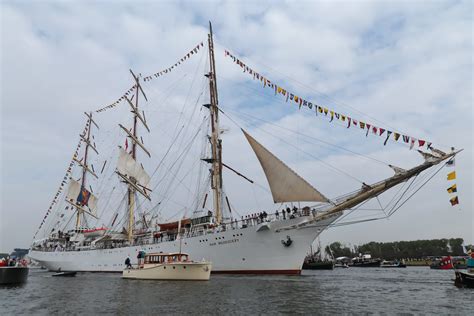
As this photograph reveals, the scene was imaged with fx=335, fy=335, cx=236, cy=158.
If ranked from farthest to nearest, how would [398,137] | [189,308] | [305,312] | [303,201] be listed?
[303,201] < [398,137] < [189,308] < [305,312]

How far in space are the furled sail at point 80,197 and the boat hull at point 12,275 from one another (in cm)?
3282

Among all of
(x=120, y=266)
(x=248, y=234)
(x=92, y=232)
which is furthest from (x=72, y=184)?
(x=248, y=234)

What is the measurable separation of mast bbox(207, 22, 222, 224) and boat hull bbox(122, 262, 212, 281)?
29.8 ft

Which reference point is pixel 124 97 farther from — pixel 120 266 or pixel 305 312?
pixel 305 312

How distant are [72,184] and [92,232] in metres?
14.8

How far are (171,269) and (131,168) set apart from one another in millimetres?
28157

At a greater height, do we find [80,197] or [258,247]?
[80,197]

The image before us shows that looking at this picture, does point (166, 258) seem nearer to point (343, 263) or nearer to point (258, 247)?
point (258, 247)

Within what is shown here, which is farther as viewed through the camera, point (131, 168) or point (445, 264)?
point (445, 264)

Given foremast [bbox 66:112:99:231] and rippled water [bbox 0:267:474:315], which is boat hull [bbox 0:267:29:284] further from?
foremast [bbox 66:112:99:231]

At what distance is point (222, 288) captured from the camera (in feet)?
66.3

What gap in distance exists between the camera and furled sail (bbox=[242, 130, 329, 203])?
27.8 metres

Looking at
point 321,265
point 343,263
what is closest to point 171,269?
point 321,265

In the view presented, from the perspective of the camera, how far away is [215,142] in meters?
38.5
